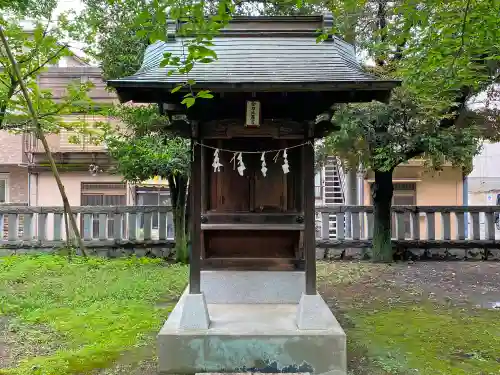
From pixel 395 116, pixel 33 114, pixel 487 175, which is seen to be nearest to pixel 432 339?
pixel 395 116

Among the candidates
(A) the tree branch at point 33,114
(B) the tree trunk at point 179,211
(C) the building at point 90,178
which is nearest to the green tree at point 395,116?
(B) the tree trunk at point 179,211

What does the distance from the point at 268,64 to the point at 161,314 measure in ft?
13.2

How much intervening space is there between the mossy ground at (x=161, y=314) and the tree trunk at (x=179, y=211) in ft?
1.82

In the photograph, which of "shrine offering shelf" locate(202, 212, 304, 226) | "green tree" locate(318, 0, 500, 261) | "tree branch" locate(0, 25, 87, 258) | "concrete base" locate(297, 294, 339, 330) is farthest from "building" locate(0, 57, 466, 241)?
"concrete base" locate(297, 294, 339, 330)

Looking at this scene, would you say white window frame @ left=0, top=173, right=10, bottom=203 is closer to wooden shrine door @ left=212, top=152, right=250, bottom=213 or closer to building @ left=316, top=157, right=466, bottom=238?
building @ left=316, top=157, right=466, bottom=238

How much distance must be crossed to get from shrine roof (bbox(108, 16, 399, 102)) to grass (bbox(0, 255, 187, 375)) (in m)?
2.97

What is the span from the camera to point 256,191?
5707mm

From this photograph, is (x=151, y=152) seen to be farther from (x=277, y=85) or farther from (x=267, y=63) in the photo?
(x=277, y=85)

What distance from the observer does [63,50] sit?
6.80 metres

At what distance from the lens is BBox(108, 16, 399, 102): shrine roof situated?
420 cm

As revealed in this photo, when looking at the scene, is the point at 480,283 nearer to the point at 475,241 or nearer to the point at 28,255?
the point at 475,241

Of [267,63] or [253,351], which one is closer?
[253,351]

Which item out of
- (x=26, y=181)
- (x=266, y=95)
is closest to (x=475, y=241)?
(x=266, y=95)

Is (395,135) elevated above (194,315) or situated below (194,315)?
→ above
